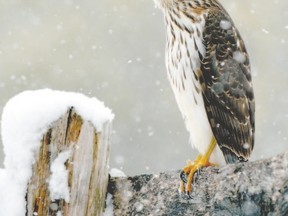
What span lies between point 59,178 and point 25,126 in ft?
0.94

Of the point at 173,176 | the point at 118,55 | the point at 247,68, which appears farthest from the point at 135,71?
the point at 173,176

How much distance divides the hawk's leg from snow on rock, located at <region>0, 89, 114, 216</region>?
45 centimetres

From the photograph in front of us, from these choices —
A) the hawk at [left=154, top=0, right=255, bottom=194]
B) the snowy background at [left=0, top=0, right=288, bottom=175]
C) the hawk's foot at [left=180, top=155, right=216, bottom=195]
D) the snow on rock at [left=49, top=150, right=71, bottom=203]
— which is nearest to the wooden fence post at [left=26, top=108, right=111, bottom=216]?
the snow on rock at [left=49, top=150, right=71, bottom=203]

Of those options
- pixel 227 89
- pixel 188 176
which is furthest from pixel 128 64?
pixel 188 176

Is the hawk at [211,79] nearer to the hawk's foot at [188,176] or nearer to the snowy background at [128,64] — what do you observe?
the hawk's foot at [188,176]

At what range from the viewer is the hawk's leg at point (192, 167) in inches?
175

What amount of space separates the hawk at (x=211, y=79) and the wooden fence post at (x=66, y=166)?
54.6 inches

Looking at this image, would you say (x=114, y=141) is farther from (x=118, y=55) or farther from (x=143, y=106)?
(x=118, y=55)

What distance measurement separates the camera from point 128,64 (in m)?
21.7

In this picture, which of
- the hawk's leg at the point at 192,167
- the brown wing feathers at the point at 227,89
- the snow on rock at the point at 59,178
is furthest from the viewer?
the brown wing feathers at the point at 227,89

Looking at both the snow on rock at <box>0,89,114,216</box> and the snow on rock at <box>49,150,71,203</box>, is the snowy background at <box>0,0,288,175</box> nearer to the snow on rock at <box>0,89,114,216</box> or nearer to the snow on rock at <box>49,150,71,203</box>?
the snow on rock at <box>0,89,114,216</box>

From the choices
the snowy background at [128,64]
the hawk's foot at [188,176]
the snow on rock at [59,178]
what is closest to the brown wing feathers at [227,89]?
the hawk's foot at [188,176]

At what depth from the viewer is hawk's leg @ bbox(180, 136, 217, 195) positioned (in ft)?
14.5

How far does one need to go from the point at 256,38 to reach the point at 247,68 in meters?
18.4
